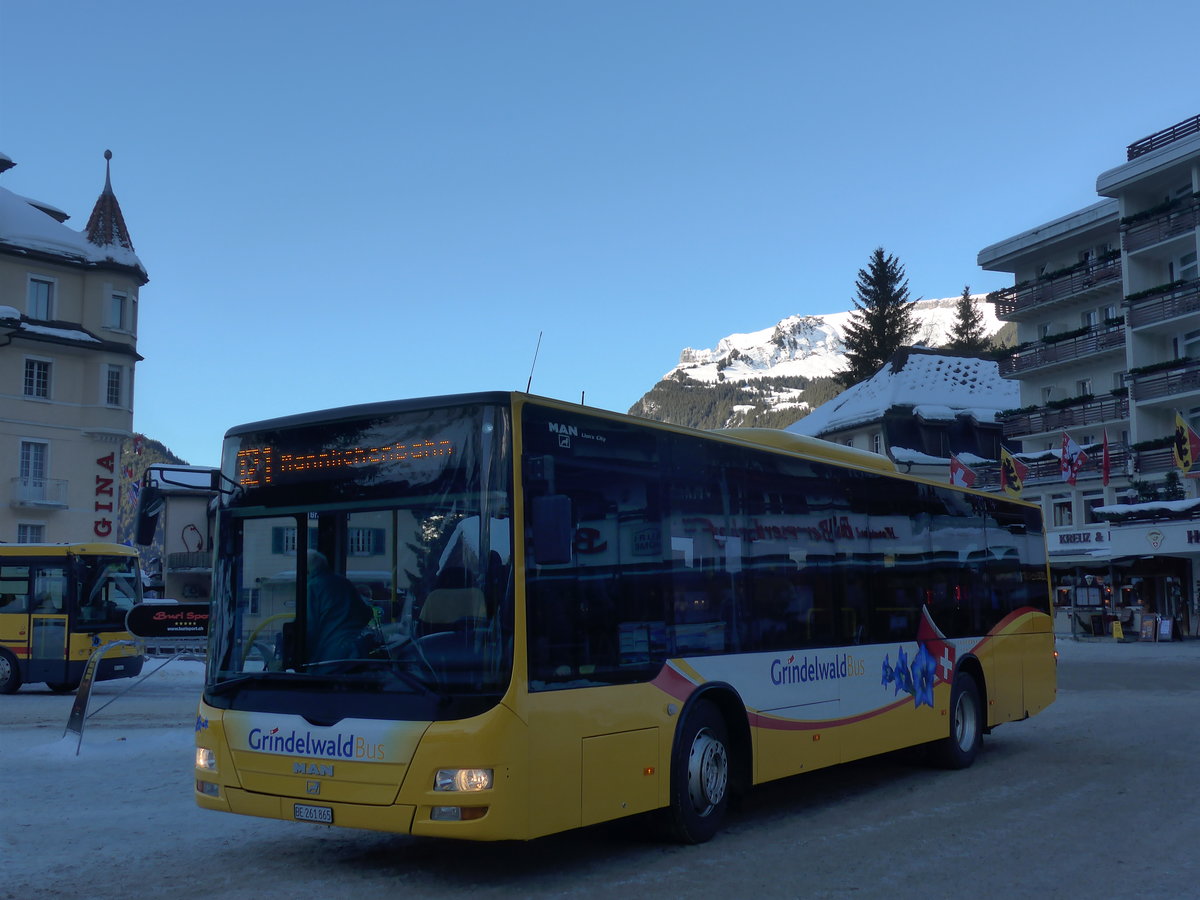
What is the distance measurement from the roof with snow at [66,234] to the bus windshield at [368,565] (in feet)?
158

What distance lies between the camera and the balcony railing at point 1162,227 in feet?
160

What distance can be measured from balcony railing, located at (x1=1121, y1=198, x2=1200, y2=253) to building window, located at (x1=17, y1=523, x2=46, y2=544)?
4622 centimetres

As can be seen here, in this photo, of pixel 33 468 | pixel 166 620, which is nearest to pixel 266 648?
pixel 166 620

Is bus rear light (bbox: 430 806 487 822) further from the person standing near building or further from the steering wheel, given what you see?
the steering wheel

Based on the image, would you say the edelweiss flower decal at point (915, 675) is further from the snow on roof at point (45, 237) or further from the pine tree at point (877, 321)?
the pine tree at point (877, 321)

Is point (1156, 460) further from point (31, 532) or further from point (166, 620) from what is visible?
point (166, 620)

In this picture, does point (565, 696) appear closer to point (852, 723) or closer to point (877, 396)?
point (852, 723)

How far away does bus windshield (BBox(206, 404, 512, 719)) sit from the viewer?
696 cm

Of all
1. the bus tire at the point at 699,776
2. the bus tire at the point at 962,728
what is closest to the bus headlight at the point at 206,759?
the bus tire at the point at 699,776

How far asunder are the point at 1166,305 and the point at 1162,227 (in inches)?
127

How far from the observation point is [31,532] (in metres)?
51.0

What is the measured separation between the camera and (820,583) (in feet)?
33.3

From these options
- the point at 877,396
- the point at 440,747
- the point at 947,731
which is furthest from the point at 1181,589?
the point at 440,747

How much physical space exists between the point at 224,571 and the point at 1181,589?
1849 inches
